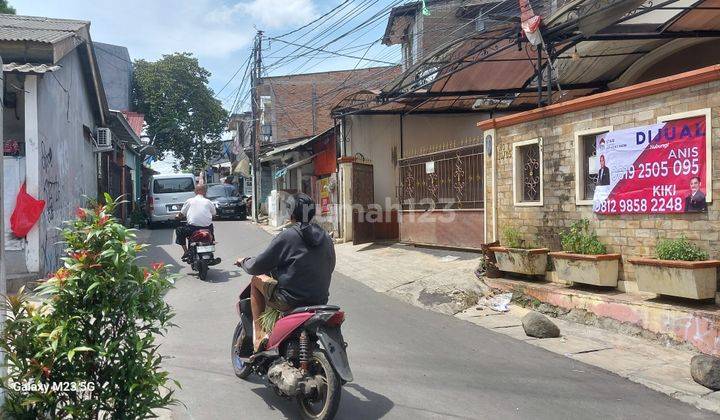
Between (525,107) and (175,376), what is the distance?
40.7 ft

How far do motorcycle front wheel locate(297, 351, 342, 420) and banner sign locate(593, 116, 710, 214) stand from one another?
4.65m

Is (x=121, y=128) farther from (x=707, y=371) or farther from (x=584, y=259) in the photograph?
(x=707, y=371)

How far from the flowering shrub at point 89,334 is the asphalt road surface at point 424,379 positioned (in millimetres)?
448

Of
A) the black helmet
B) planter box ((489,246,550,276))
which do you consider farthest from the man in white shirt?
the black helmet

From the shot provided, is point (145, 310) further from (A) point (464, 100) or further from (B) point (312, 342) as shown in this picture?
(A) point (464, 100)

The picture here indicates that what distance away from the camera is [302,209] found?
14.2 ft

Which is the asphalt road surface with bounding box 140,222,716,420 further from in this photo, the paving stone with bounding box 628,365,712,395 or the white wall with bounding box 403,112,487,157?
the white wall with bounding box 403,112,487,157

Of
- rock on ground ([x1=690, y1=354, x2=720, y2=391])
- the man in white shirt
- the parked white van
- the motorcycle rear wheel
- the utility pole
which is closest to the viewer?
rock on ground ([x1=690, y1=354, x2=720, y2=391])

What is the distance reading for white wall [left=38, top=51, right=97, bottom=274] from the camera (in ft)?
28.8

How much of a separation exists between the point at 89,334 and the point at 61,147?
8.66m

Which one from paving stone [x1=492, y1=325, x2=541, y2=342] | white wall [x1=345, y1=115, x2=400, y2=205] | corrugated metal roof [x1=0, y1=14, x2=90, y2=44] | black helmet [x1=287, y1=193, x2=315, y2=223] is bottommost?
paving stone [x1=492, y1=325, x2=541, y2=342]

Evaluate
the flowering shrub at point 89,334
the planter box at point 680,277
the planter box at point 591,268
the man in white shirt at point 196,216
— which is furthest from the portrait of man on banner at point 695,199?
the man in white shirt at point 196,216

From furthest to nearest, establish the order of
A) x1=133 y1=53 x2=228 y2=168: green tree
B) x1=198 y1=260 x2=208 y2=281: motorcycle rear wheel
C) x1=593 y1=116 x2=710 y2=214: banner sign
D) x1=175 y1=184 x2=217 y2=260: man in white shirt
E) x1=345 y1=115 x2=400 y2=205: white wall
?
x1=133 y1=53 x2=228 y2=168: green tree, x1=345 y1=115 x2=400 y2=205: white wall, x1=175 y1=184 x2=217 y2=260: man in white shirt, x1=198 y1=260 x2=208 y2=281: motorcycle rear wheel, x1=593 y1=116 x2=710 y2=214: banner sign

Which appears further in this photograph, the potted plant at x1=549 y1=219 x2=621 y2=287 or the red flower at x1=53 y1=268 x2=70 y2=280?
the potted plant at x1=549 y1=219 x2=621 y2=287
